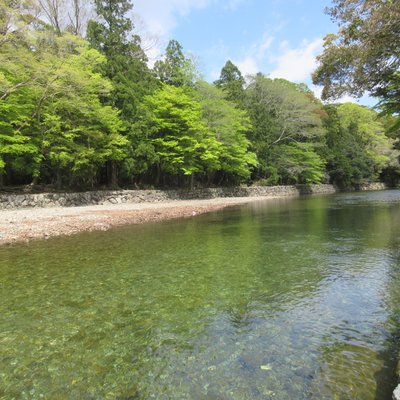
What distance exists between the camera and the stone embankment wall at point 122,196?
19.5m

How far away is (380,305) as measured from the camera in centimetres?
523

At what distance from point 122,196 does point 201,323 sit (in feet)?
69.0

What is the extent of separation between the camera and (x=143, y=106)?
1020 inches

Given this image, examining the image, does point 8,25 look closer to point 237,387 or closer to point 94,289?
point 94,289

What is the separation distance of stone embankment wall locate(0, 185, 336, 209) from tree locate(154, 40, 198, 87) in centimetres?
1157

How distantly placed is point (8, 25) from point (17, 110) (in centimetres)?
443

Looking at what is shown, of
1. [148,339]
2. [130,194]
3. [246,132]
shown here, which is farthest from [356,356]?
[246,132]

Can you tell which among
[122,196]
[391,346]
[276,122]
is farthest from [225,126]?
[391,346]

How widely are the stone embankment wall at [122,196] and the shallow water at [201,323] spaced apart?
11.1 m

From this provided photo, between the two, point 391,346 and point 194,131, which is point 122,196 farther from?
point 391,346

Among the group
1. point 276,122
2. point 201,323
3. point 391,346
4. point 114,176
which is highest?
point 276,122

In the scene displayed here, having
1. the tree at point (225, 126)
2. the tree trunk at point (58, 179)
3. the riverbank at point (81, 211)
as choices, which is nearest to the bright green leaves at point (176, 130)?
the tree at point (225, 126)

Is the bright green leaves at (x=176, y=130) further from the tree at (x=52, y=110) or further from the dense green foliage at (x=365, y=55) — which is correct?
the dense green foliage at (x=365, y=55)

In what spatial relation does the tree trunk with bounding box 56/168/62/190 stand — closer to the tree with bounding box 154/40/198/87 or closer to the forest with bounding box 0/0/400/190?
the forest with bounding box 0/0/400/190
